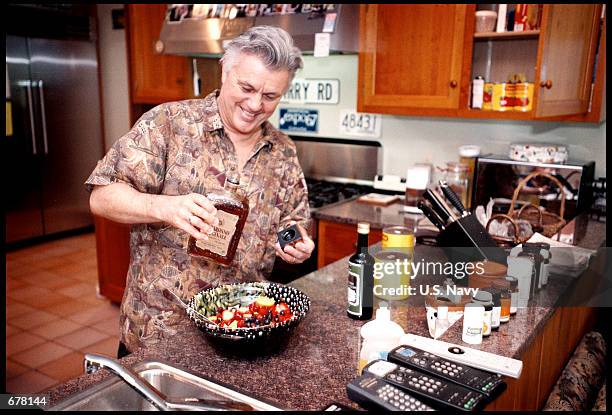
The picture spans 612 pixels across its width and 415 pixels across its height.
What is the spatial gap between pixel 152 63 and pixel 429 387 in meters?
3.36

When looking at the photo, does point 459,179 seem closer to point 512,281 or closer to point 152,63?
point 512,281

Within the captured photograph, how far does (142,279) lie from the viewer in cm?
170

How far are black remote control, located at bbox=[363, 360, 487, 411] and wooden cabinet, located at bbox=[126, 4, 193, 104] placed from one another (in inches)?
120

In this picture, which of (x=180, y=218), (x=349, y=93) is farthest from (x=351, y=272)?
(x=349, y=93)

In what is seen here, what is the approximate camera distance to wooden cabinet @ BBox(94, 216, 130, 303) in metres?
3.60

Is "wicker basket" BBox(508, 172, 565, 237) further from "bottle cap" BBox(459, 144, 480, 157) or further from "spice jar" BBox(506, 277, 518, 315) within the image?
"spice jar" BBox(506, 277, 518, 315)

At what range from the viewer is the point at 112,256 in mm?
3705

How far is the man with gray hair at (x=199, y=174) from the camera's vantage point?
5.21 feet

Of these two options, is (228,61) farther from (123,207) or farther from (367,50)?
(367,50)

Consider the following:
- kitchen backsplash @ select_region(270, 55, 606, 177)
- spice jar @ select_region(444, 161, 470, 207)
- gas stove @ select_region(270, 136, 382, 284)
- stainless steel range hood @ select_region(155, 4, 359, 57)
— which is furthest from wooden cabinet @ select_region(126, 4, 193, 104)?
spice jar @ select_region(444, 161, 470, 207)

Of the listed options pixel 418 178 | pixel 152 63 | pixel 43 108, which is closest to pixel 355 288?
pixel 418 178

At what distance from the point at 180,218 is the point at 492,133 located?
2.24 meters

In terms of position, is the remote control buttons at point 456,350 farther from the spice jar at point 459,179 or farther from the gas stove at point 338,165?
the gas stove at point 338,165

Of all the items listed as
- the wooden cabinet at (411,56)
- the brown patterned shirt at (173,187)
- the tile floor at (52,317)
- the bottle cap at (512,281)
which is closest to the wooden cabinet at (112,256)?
the tile floor at (52,317)
